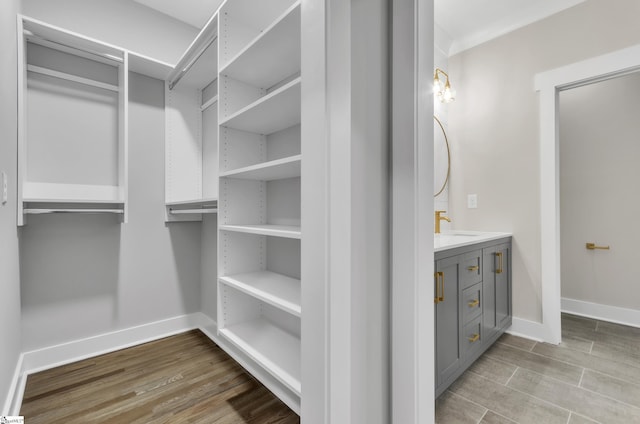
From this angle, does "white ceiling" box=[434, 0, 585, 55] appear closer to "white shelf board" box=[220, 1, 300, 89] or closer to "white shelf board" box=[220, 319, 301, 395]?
"white shelf board" box=[220, 1, 300, 89]

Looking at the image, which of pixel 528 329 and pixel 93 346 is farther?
pixel 528 329

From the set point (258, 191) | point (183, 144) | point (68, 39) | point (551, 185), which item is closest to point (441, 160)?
point (551, 185)

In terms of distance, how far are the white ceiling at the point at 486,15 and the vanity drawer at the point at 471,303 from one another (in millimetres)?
2241

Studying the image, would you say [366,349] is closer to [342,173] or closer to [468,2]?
[342,173]

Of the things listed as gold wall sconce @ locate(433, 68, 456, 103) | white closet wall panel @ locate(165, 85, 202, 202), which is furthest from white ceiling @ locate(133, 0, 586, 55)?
white closet wall panel @ locate(165, 85, 202, 202)

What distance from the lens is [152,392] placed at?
1682mm

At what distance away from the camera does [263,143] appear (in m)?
1.98

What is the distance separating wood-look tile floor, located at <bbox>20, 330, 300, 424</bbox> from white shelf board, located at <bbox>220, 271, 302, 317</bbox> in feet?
2.14

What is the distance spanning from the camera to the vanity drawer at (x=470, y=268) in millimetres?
1786

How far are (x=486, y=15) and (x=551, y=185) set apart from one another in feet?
5.08

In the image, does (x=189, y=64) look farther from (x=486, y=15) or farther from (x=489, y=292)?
(x=489, y=292)

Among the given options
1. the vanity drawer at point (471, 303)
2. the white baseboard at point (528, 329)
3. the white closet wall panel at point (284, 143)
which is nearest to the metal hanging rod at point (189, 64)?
the white closet wall panel at point (284, 143)

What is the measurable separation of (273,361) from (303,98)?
48.7 inches

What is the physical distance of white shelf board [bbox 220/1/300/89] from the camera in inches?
50.3
